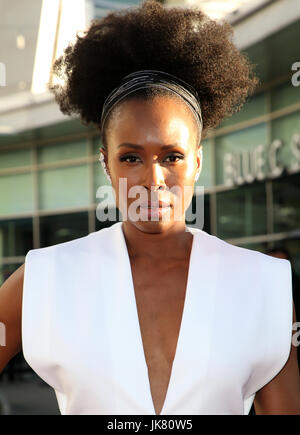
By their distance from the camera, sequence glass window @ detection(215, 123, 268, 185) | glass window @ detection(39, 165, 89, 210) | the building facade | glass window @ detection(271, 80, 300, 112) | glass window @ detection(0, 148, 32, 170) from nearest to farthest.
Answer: the building facade, glass window @ detection(271, 80, 300, 112), glass window @ detection(215, 123, 268, 185), glass window @ detection(39, 165, 89, 210), glass window @ detection(0, 148, 32, 170)

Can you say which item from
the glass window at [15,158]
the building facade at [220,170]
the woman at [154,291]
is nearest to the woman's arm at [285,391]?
the woman at [154,291]

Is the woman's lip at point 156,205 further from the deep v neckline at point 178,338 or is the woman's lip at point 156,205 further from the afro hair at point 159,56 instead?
the afro hair at point 159,56

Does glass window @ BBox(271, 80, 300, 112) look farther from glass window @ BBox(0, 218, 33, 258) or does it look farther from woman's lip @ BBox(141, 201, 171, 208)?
woman's lip @ BBox(141, 201, 171, 208)

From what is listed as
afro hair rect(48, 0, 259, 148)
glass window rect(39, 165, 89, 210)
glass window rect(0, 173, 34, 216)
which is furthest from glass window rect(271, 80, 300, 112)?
afro hair rect(48, 0, 259, 148)

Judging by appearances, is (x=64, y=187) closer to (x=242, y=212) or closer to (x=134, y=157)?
(x=242, y=212)

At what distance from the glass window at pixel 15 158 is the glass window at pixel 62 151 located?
29cm

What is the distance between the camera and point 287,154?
28.1ft

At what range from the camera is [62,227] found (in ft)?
42.1

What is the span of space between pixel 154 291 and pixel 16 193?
12.2 metres

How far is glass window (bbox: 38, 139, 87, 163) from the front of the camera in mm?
12609

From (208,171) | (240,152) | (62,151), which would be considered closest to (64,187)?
(62,151)

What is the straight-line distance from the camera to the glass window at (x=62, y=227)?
12555 mm
